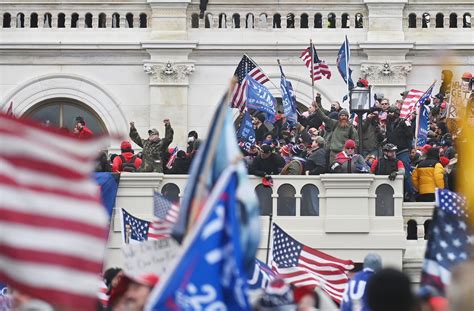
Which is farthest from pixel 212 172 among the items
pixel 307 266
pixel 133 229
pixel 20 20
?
pixel 20 20

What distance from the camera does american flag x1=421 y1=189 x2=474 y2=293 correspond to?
12766mm

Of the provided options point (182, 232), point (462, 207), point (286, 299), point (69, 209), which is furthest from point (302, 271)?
point (69, 209)

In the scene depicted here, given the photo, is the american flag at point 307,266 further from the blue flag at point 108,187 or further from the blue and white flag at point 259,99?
→ the blue and white flag at point 259,99

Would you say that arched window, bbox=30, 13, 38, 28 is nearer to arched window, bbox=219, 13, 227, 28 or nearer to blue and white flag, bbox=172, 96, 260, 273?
arched window, bbox=219, 13, 227, 28

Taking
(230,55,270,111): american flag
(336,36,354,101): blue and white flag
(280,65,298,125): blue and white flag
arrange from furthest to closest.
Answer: (336,36,354,101): blue and white flag → (230,55,270,111): american flag → (280,65,298,125): blue and white flag

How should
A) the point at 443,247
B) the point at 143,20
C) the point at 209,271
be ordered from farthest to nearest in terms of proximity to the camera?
the point at 143,20 → the point at 443,247 → the point at 209,271

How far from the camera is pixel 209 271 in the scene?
10844 mm

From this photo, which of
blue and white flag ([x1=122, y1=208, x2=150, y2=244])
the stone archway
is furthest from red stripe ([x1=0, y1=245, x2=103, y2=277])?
the stone archway

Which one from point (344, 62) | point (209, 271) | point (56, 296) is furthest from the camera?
point (344, 62)

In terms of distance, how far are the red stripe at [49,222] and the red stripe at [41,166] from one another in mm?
265

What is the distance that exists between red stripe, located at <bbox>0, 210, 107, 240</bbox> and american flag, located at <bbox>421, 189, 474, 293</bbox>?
3433 mm

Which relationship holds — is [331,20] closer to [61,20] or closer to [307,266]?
[61,20]

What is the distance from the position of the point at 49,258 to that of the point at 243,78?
74.2ft

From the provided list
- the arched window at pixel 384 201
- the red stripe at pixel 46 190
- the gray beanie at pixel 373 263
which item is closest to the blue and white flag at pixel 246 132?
the arched window at pixel 384 201
